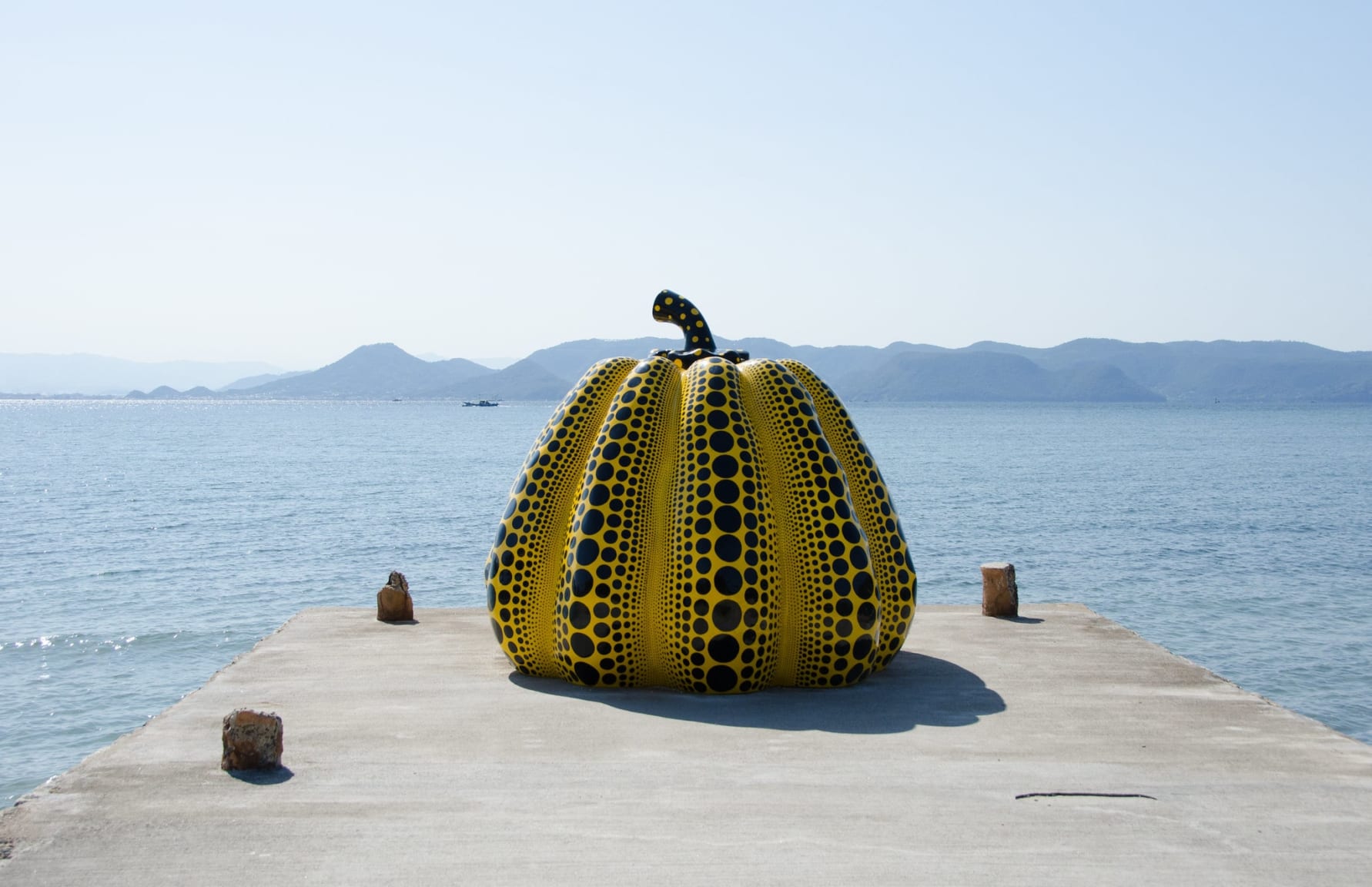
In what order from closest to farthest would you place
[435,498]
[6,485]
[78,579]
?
1. [78,579]
2. [435,498]
3. [6,485]

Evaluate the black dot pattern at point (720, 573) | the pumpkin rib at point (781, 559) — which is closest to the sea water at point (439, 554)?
Answer: the black dot pattern at point (720, 573)

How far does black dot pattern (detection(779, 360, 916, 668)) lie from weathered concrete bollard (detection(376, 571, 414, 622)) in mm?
4768

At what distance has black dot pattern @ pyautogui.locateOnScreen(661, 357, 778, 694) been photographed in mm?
9117

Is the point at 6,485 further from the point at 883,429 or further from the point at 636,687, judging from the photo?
the point at 883,429

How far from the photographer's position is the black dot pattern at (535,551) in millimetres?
9773

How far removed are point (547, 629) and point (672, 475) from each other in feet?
5.02

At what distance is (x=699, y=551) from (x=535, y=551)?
4.63 ft

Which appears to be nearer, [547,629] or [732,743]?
[732,743]

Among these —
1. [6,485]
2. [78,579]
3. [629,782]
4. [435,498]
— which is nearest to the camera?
[629,782]

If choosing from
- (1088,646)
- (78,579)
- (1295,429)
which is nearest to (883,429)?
(1295,429)

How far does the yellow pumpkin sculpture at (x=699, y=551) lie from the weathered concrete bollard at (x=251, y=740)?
256cm

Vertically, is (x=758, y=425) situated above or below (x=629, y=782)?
above

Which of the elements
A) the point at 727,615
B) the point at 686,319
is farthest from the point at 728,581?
the point at 686,319

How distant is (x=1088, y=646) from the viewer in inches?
448
